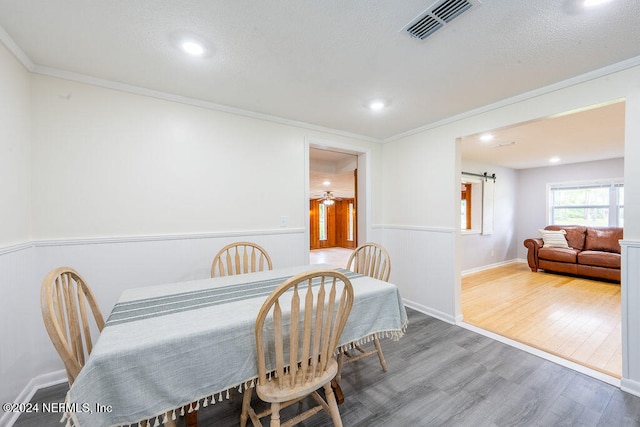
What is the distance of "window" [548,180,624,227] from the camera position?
4.99 meters

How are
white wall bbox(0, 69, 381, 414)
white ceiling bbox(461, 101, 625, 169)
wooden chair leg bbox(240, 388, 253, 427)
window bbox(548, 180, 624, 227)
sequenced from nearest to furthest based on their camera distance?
wooden chair leg bbox(240, 388, 253, 427)
white wall bbox(0, 69, 381, 414)
white ceiling bbox(461, 101, 625, 169)
window bbox(548, 180, 624, 227)

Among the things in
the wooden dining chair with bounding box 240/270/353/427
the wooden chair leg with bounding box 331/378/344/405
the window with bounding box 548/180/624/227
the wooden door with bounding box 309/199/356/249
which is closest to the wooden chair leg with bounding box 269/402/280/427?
the wooden dining chair with bounding box 240/270/353/427

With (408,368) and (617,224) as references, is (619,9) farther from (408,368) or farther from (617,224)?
(617,224)

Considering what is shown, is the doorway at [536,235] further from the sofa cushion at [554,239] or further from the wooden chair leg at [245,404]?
the wooden chair leg at [245,404]

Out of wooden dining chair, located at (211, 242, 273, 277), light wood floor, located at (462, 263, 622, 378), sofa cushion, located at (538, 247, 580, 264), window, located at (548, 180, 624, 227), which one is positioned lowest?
light wood floor, located at (462, 263, 622, 378)

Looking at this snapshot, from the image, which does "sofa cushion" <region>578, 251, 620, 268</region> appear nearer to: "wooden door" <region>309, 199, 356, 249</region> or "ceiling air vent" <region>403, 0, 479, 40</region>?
"ceiling air vent" <region>403, 0, 479, 40</region>

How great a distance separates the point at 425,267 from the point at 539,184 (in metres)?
4.79

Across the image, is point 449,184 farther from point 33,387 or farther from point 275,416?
point 33,387

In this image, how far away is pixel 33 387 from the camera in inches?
71.0

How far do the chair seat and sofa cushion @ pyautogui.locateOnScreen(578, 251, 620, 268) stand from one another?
5661mm

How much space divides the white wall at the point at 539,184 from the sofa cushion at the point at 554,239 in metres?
0.67

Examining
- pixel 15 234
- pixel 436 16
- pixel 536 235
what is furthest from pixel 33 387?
pixel 536 235

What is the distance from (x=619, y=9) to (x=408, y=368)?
2.55 meters

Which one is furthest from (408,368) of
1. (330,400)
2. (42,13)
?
(42,13)
